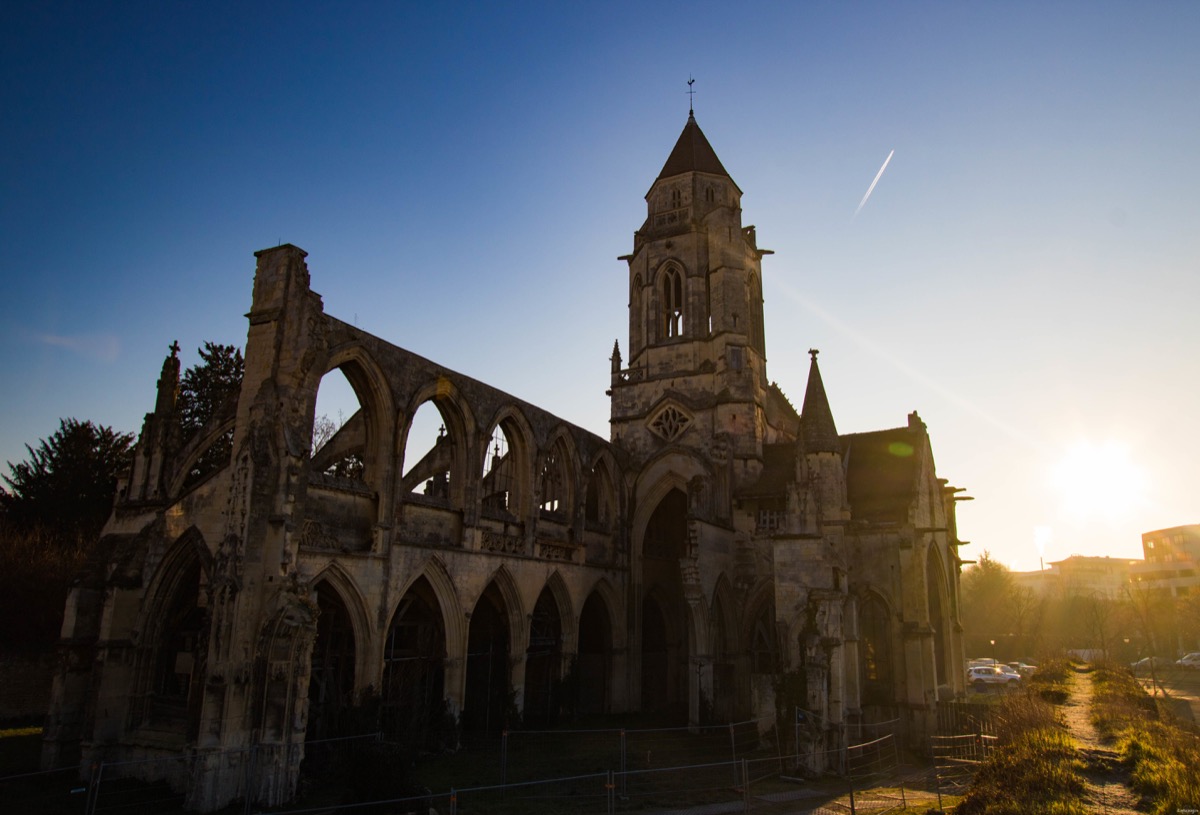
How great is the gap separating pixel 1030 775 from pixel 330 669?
41.4 feet

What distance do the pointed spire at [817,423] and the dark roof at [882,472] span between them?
2.79 metres

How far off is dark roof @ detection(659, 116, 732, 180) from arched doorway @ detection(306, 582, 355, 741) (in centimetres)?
2124

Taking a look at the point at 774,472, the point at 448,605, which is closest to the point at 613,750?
the point at 448,605

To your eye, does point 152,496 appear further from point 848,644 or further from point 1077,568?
point 1077,568

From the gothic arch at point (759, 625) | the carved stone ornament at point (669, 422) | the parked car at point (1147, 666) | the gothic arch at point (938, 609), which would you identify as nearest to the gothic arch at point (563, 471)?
the carved stone ornament at point (669, 422)

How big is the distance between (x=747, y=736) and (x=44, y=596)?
20.5m

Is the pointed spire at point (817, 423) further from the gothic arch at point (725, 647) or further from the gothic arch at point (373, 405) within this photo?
the gothic arch at point (373, 405)

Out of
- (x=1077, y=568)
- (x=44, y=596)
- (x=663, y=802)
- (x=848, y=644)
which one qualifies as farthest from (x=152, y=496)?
(x=1077, y=568)

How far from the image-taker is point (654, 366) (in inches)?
1104

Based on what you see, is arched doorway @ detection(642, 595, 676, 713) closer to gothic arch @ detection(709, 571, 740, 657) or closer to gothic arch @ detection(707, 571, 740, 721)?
gothic arch @ detection(707, 571, 740, 721)

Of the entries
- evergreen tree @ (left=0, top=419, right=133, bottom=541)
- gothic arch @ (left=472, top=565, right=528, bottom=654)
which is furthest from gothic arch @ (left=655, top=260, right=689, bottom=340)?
evergreen tree @ (left=0, top=419, right=133, bottom=541)

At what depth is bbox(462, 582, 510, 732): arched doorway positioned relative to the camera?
759 inches

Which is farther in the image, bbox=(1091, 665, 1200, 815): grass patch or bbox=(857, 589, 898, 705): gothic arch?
bbox=(857, 589, 898, 705): gothic arch

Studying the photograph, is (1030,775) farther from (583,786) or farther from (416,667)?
(416,667)
